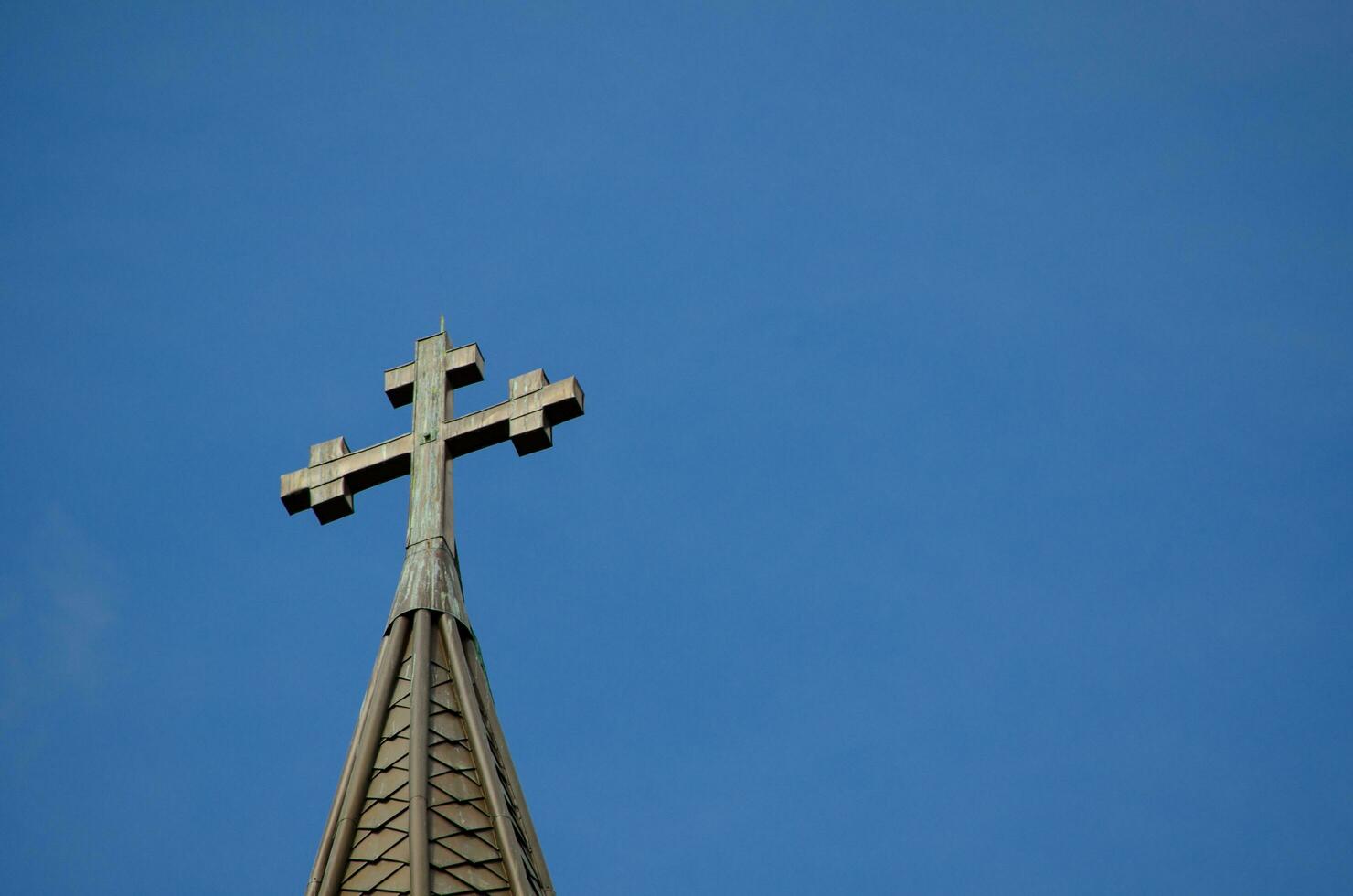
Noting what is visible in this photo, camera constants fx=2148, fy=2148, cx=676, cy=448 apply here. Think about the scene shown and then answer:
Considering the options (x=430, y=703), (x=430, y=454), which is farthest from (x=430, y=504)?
(x=430, y=703)

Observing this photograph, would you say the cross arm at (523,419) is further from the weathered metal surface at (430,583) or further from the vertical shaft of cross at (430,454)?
the weathered metal surface at (430,583)

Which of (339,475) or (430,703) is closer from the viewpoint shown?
(430,703)

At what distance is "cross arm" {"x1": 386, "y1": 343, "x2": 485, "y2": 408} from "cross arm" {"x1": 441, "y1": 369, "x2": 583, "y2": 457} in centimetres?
69

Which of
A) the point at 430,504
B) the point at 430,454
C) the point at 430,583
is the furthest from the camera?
the point at 430,454

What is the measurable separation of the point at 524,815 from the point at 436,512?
2.82m

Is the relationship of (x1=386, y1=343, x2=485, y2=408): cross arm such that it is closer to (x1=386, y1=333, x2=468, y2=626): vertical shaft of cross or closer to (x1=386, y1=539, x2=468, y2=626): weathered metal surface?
(x1=386, y1=333, x2=468, y2=626): vertical shaft of cross

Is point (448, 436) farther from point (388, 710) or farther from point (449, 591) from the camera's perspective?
point (388, 710)

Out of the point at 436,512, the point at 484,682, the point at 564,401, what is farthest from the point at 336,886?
the point at 564,401

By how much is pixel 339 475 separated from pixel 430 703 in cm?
305

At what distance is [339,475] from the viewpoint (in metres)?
18.2

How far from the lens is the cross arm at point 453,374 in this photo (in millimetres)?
18547

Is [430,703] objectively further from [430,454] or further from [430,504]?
[430,454]

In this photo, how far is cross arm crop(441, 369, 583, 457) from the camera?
1770 cm

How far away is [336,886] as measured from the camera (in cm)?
1484
